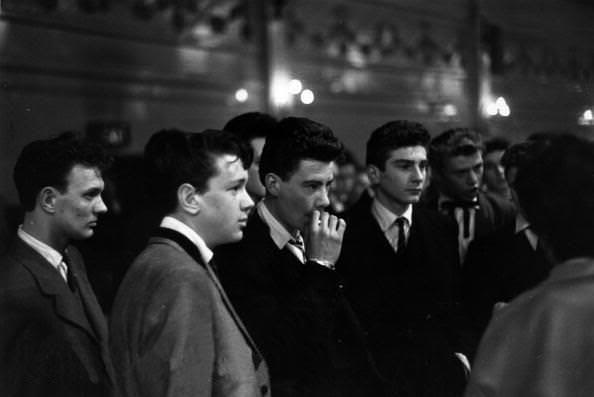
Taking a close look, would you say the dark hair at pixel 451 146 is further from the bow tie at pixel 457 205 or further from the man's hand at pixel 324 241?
the man's hand at pixel 324 241

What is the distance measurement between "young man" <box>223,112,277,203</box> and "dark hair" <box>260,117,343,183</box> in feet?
0.90

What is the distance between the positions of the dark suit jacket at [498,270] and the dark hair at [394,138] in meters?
0.35

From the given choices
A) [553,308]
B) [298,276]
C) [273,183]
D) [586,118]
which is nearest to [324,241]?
[298,276]

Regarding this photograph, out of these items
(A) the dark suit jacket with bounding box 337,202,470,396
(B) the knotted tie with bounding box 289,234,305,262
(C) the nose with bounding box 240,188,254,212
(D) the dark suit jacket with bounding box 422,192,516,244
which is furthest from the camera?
(D) the dark suit jacket with bounding box 422,192,516,244

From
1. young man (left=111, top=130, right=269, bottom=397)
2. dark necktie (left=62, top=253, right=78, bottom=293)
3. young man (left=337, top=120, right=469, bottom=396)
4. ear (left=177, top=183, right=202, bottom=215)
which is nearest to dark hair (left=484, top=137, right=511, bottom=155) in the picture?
young man (left=337, top=120, right=469, bottom=396)

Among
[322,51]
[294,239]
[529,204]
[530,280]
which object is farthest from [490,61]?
[529,204]

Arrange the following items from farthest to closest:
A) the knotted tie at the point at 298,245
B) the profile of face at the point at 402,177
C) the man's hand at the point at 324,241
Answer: the profile of face at the point at 402,177
the knotted tie at the point at 298,245
the man's hand at the point at 324,241

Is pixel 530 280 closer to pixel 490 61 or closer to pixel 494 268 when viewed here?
pixel 494 268

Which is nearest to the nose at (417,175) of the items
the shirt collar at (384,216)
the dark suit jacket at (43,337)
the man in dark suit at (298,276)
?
the shirt collar at (384,216)

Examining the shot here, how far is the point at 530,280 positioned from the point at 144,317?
3.73ft

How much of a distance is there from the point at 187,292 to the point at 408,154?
0.96 meters

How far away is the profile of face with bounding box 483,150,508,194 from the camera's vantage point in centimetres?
264

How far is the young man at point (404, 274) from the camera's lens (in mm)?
2031

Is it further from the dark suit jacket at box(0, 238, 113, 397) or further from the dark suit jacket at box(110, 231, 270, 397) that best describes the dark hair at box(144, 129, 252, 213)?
the dark suit jacket at box(0, 238, 113, 397)
